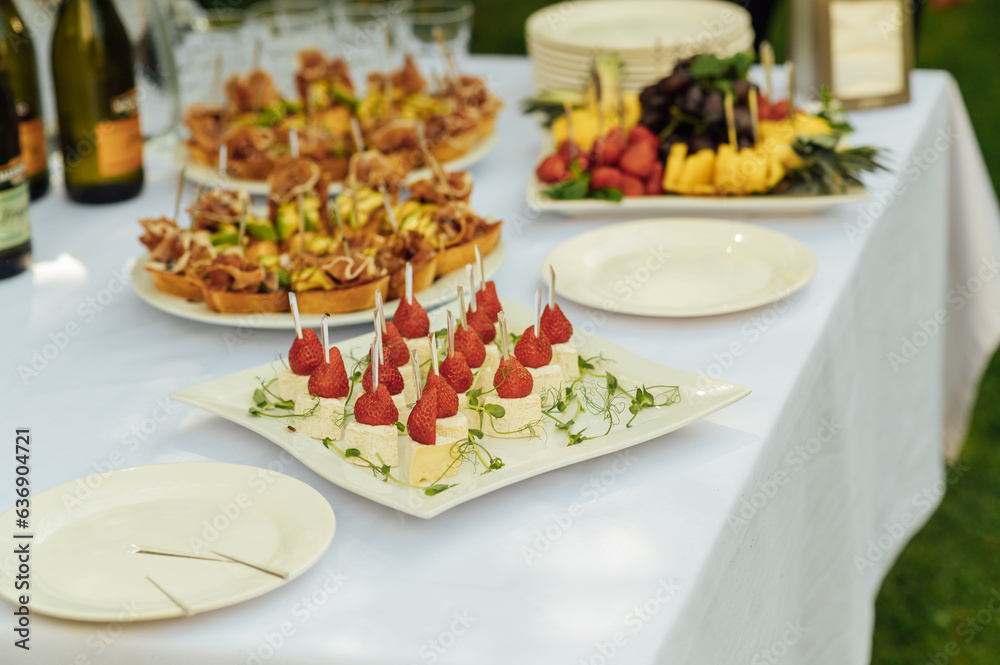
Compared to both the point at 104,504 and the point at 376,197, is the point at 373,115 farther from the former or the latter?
the point at 104,504

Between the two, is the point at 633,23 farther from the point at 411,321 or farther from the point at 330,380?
A: the point at 330,380

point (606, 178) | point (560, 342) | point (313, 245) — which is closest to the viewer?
point (560, 342)

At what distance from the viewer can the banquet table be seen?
0.72 meters

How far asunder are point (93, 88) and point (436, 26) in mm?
743

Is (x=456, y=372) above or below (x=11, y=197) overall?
below

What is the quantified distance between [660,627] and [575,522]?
0.14 metres

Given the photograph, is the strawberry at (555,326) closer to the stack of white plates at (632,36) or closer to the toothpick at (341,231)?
the toothpick at (341,231)

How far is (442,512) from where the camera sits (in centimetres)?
84

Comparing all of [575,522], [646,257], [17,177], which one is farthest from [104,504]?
[646,257]

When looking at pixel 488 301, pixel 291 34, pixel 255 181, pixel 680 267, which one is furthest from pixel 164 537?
pixel 291 34

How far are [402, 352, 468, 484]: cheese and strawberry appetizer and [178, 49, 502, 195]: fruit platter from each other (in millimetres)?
686

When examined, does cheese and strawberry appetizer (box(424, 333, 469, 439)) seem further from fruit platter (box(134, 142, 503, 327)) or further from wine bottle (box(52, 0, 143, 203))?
wine bottle (box(52, 0, 143, 203))

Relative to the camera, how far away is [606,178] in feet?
4.95

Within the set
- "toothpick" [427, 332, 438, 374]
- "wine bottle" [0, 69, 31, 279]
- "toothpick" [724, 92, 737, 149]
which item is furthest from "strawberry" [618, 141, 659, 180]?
"wine bottle" [0, 69, 31, 279]
